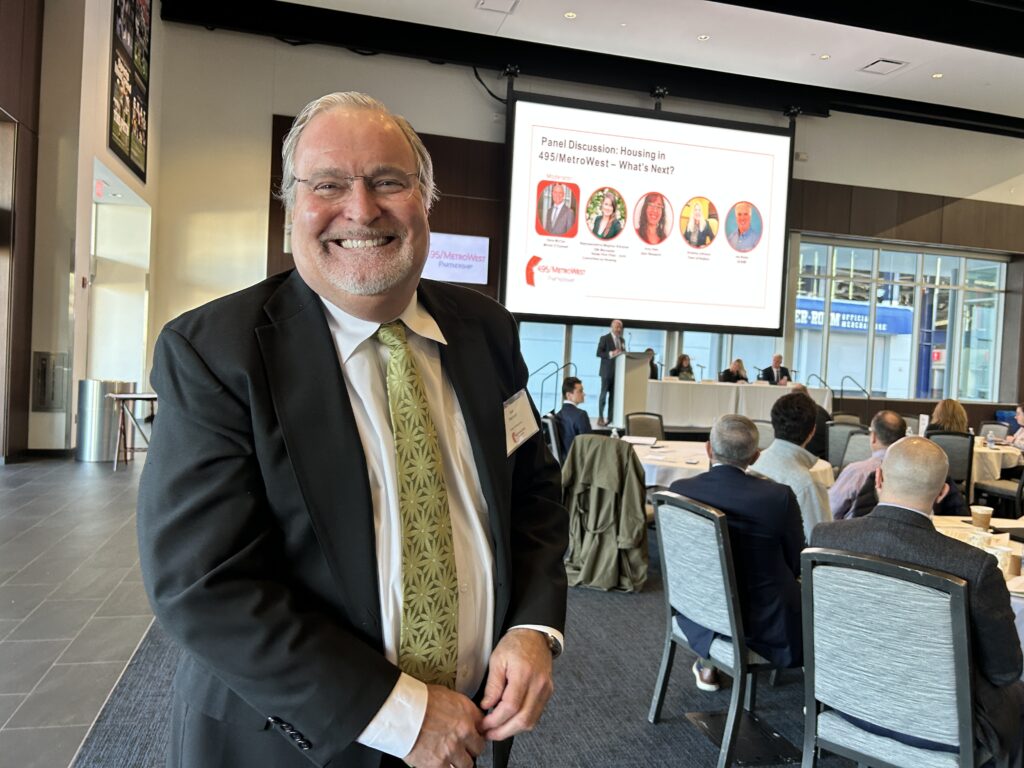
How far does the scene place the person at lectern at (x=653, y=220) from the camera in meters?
10.9

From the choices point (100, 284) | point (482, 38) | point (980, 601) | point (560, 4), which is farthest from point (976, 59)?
point (100, 284)

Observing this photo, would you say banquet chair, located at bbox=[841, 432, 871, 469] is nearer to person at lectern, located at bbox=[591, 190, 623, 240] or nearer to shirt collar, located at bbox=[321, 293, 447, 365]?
shirt collar, located at bbox=[321, 293, 447, 365]

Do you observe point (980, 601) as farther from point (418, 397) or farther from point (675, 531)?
point (418, 397)

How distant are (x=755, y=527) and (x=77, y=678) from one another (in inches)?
105

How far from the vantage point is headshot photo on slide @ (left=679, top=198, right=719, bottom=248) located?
435 inches

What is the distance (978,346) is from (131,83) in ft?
51.1

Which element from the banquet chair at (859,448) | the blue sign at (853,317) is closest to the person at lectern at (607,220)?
the blue sign at (853,317)

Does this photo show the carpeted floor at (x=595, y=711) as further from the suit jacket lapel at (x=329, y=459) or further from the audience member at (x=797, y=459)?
A: the suit jacket lapel at (x=329, y=459)

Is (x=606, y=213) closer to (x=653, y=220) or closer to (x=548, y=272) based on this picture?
(x=653, y=220)

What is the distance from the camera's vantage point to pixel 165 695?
2.68 meters

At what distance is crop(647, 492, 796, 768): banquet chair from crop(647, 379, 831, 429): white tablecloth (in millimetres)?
6899

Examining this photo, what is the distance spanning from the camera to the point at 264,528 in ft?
2.97

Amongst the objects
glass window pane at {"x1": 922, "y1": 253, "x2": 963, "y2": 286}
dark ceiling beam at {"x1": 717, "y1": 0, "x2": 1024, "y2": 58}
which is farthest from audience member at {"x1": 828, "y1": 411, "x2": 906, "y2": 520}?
glass window pane at {"x1": 922, "y1": 253, "x2": 963, "y2": 286}

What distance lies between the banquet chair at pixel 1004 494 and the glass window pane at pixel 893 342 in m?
7.56
